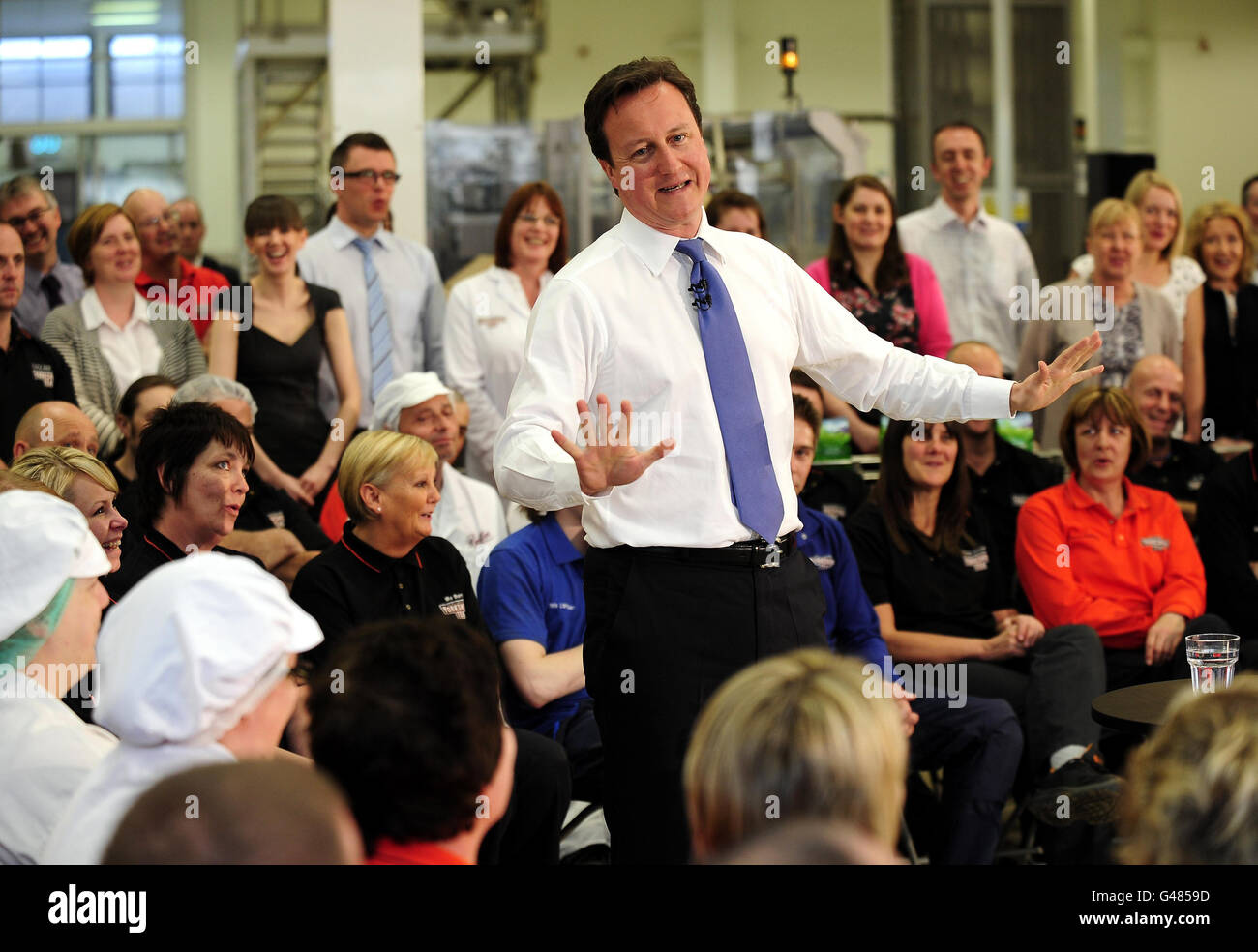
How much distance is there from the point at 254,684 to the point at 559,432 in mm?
592

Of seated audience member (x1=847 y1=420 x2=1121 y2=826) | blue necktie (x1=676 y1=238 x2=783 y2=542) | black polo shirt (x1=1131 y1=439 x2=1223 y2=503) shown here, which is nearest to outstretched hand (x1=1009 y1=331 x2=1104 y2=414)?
blue necktie (x1=676 y1=238 x2=783 y2=542)

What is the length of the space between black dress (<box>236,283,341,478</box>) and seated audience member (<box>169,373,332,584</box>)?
402 millimetres

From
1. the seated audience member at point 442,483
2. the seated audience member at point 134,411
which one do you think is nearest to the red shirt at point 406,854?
the seated audience member at point 442,483

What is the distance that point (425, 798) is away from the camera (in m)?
1.57

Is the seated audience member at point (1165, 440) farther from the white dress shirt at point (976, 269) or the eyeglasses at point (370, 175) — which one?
the eyeglasses at point (370, 175)

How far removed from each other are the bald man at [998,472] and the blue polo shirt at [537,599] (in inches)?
57.7

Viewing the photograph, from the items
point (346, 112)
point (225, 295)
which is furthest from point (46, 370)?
point (346, 112)

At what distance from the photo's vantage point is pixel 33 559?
215 centimetres

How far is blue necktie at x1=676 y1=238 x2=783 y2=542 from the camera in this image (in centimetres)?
230

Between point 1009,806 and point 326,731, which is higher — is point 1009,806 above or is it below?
below

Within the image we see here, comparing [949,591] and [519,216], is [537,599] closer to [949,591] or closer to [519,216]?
[949,591]

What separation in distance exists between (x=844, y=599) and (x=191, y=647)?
2497 mm

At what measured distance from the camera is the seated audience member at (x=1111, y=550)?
4.25 meters

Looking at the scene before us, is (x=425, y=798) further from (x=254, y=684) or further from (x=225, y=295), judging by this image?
(x=225, y=295)
